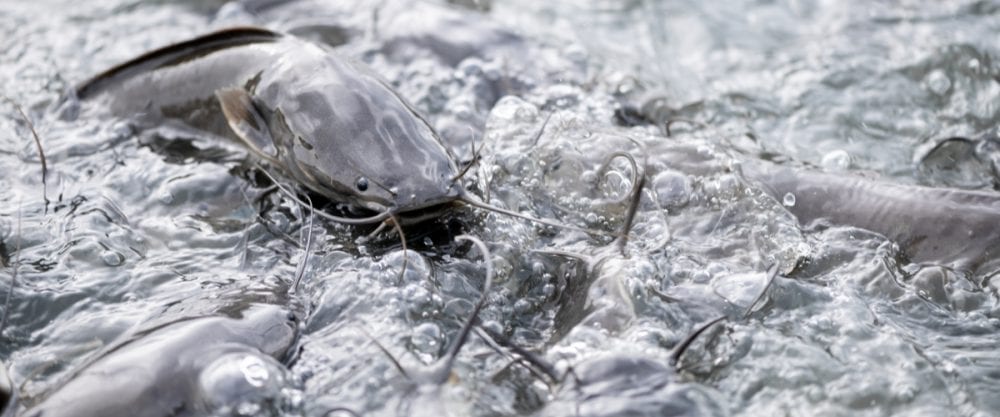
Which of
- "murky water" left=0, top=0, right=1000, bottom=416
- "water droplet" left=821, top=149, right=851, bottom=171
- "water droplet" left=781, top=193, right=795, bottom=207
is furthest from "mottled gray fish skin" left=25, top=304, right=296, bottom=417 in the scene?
"water droplet" left=821, top=149, right=851, bottom=171

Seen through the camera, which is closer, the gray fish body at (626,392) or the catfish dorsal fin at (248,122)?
the gray fish body at (626,392)

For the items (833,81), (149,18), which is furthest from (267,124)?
(833,81)

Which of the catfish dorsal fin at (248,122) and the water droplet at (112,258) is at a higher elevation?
the catfish dorsal fin at (248,122)

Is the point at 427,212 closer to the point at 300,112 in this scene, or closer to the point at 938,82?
the point at 300,112

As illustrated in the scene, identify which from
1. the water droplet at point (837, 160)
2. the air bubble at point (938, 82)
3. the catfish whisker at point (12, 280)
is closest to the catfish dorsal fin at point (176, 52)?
the catfish whisker at point (12, 280)

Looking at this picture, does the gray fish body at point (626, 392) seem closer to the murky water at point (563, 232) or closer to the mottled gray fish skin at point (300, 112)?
the murky water at point (563, 232)

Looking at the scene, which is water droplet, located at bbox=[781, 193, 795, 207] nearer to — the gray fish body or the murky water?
the murky water
